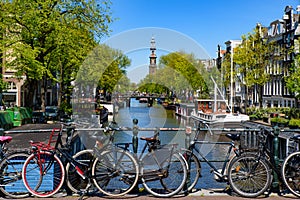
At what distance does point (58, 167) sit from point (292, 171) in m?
Result: 3.93

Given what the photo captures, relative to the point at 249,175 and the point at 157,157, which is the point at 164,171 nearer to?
the point at 157,157

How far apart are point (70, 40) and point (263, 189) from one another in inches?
941

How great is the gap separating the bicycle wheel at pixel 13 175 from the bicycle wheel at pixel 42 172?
5.6 inches

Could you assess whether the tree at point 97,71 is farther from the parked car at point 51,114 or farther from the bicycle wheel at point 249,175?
the bicycle wheel at point 249,175

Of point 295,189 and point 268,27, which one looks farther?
point 268,27

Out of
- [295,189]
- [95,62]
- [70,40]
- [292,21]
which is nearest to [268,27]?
[292,21]

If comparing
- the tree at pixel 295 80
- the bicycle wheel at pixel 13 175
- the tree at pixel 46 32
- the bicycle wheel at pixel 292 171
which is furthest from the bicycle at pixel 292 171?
the tree at pixel 295 80

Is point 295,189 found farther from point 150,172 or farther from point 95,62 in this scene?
point 95,62

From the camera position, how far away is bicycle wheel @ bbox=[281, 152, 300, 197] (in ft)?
21.1

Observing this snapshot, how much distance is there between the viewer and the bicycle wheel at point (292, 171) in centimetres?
643

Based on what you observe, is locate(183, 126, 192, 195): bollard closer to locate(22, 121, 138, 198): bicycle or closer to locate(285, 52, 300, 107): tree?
locate(22, 121, 138, 198): bicycle

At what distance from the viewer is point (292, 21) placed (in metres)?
55.0

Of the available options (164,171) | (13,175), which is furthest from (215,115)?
(13,175)

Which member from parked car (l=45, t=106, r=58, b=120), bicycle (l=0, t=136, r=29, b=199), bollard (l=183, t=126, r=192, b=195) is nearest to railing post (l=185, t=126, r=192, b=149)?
bollard (l=183, t=126, r=192, b=195)
